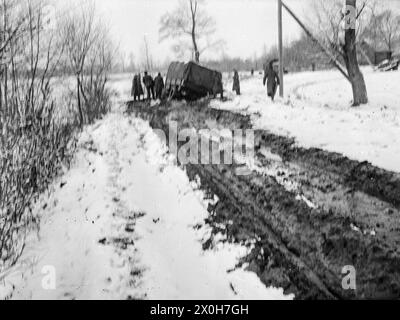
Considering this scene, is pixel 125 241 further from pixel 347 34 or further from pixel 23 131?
pixel 347 34

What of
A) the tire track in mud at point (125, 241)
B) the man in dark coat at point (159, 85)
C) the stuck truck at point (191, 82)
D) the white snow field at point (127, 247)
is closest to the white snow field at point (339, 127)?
the stuck truck at point (191, 82)

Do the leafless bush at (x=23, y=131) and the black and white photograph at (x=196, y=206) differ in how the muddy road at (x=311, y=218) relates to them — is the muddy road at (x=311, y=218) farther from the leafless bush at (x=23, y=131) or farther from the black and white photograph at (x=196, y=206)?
the leafless bush at (x=23, y=131)

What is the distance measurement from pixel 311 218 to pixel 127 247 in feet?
8.44

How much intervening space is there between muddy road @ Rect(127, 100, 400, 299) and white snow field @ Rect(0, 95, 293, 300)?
11.3 inches

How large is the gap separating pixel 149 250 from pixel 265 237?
1.59 m

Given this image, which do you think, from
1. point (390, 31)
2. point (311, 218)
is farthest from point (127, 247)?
point (390, 31)

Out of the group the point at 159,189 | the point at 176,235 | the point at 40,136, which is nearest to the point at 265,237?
the point at 176,235

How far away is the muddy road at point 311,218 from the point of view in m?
3.95

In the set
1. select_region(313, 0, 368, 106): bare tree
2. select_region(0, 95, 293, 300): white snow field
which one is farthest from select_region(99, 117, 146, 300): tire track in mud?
select_region(313, 0, 368, 106): bare tree

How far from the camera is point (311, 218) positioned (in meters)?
5.17

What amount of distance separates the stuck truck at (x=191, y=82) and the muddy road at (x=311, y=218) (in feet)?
34.6

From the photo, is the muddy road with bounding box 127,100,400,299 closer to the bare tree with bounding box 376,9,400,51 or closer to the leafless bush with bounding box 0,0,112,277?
the leafless bush with bounding box 0,0,112,277

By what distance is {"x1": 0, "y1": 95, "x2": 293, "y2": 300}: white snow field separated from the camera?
432 cm

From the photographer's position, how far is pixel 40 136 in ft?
26.6
